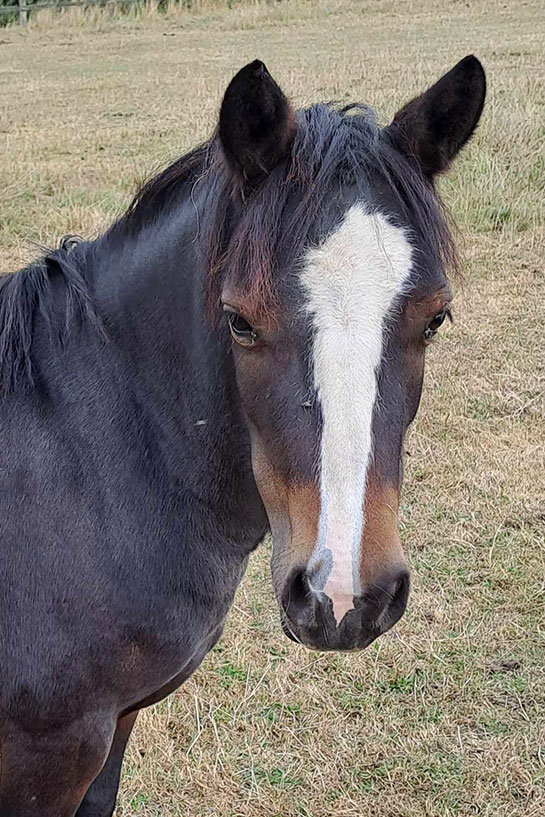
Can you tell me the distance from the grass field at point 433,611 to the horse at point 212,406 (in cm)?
49

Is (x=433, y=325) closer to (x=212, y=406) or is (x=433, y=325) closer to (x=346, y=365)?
(x=346, y=365)

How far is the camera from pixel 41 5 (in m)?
23.7

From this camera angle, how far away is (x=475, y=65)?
1796 millimetres

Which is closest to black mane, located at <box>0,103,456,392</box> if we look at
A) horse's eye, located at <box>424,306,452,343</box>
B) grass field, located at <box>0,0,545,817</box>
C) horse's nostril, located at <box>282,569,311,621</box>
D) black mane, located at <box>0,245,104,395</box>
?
black mane, located at <box>0,245,104,395</box>

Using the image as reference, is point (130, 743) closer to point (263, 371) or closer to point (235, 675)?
point (235, 675)

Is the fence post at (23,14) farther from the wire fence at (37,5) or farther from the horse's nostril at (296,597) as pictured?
the horse's nostril at (296,597)

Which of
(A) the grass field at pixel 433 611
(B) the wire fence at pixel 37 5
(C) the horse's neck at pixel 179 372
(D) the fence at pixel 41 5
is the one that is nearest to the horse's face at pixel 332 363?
(C) the horse's neck at pixel 179 372

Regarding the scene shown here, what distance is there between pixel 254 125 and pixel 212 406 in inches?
27.1

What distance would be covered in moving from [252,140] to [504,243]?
248 inches

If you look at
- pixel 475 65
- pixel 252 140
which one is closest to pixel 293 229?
pixel 252 140

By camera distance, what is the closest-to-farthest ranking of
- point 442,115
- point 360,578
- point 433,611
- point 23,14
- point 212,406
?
point 360,578 → point 442,115 → point 212,406 → point 433,611 → point 23,14

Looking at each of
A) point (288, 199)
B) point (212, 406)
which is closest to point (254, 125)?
point (288, 199)

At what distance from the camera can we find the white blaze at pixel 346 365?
59.9 inches

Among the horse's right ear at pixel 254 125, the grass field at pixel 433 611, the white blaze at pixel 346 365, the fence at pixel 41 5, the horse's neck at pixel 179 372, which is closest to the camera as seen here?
the white blaze at pixel 346 365
